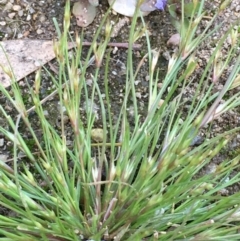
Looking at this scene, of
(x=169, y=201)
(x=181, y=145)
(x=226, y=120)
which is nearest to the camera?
(x=181, y=145)

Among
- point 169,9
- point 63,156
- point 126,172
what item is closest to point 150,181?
point 126,172

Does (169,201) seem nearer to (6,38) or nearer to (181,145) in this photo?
(181,145)

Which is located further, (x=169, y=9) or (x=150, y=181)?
(x=169, y=9)

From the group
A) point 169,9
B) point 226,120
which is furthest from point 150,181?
point 169,9

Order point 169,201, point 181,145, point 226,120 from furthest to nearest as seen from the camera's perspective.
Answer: point 226,120, point 169,201, point 181,145

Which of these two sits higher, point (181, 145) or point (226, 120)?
point (181, 145)

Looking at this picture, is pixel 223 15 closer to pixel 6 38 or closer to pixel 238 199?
pixel 6 38

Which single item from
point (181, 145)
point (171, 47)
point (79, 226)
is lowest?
point (79, 226)
